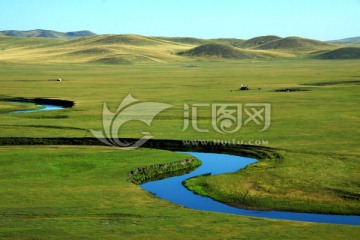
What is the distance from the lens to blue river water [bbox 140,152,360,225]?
26250 mm

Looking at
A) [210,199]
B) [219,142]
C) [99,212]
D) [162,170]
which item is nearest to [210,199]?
[210,199]

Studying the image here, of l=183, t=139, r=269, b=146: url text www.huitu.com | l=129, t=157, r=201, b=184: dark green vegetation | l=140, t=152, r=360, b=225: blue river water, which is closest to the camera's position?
l=140, t=152, r=360, b=225: blue river water

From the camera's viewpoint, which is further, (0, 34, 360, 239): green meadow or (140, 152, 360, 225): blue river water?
(140, 152, 360, 225): blue river water

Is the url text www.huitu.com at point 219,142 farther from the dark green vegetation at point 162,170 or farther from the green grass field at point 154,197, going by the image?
the dark green vegetation at point 162,170

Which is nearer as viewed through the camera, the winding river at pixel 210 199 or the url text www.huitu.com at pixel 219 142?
the winding river at pixel 210 199

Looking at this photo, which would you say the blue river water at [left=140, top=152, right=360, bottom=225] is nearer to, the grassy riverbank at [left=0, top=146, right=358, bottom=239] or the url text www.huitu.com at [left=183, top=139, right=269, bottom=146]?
the grassy riverbank at [left=0, top=146, right=358, bottom=239]

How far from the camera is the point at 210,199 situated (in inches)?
1169

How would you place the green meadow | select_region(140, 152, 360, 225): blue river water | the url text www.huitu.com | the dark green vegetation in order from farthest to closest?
the url text www.huitu.com → the dark green vegetation → select_region(140, 152, 360, 225): blue river water → the green meadow

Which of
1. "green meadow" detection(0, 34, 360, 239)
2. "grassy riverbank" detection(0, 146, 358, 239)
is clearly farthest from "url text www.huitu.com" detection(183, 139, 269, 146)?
"grassy riverbank" detection(0, 146, 358, 239)

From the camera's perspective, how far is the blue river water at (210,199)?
26.2 meters

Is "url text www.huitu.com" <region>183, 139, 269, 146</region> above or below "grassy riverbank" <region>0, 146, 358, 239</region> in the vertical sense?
above

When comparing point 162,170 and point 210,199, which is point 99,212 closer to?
point 210,199

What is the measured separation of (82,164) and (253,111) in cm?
2929

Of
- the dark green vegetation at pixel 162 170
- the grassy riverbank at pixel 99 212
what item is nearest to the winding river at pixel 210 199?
the dark green vegetation at pixel 162 170
